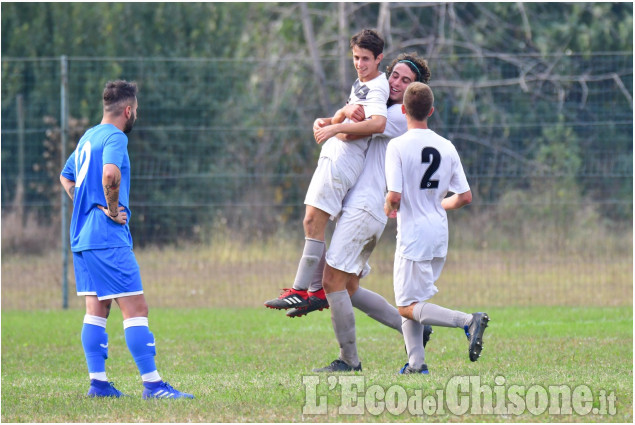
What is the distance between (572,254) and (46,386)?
926 cm

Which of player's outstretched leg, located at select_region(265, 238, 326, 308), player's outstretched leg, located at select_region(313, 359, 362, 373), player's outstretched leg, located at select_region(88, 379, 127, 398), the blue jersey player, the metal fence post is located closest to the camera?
the blue jersey player

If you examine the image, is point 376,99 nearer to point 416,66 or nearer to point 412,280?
point 416,66

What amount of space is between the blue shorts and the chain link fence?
8147 millimetres

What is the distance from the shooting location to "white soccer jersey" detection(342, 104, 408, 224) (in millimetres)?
7129

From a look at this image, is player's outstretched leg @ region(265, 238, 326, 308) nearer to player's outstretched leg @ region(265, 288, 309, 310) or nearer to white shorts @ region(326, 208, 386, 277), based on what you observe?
player's outstretched leg @ region(265, 288, 309, 310)

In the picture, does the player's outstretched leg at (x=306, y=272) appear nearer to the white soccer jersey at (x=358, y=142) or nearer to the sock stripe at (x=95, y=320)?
the white soccer jersey at (x=358, y=142)

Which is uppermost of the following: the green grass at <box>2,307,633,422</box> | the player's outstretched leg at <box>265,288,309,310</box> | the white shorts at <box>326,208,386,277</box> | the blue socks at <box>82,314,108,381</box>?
the white shorts at <box>326,208,386,277</box>

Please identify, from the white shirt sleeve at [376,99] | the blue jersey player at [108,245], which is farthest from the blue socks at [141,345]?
the white shirt sleeve at [376,99]

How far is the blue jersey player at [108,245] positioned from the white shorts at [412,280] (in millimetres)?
1734

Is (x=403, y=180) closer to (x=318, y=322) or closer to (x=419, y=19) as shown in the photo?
(x=318, y=322)

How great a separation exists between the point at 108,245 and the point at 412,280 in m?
2.12

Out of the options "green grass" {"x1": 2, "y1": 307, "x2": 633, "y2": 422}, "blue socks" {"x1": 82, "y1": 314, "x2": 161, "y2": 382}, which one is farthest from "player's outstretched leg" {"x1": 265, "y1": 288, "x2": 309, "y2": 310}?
"blue socks" {"x1": 82, "y1": 314, "x2": 161, "y2": 382}

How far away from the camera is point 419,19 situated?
22.0 m

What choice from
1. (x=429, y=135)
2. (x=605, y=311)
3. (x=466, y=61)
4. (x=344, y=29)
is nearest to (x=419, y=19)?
(x=344, y=29)
